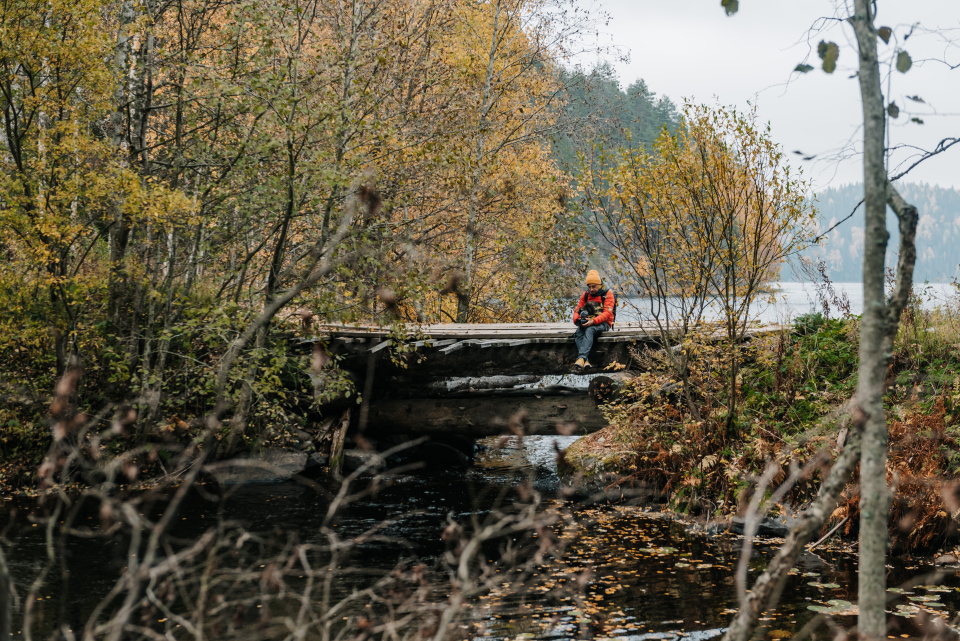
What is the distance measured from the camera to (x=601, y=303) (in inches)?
485

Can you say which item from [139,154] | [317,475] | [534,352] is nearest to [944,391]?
[534,352]

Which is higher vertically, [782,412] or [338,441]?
[782,412]

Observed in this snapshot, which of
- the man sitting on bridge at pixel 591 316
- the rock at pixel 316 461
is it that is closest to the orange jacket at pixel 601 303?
the man sitting on bridge at pixel 591 316

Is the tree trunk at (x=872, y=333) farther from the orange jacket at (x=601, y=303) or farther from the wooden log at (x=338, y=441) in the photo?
the wooden log at (x=338, y=441)

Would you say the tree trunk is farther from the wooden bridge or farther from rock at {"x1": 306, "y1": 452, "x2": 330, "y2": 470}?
rock at {"x1": 306, "y1": 452, "x2": 330, "y2": 470}

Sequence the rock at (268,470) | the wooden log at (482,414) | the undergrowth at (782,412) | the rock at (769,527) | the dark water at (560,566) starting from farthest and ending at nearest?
the wooden log at (482,414) → the rock at (268,470) → the rock at (769,527) → the undergrowth at (782,412) → the dark water at (560,566)

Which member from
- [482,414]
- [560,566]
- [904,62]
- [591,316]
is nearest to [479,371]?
[482,414]

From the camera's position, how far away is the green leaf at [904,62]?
3447 mm

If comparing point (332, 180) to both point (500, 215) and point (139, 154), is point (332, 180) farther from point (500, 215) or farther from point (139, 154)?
point (500, 215)

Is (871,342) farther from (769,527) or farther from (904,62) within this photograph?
(769,527)

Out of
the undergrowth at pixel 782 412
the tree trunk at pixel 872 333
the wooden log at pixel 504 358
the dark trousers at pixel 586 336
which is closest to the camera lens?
the tree trunk at pixel 872 333

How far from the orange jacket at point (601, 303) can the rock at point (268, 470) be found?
18.0 feet

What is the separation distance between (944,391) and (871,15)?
754 cm

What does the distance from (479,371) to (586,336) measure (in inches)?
82.9
